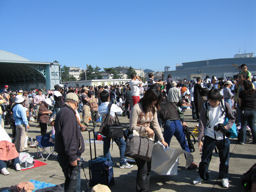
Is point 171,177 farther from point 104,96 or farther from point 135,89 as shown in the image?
point 135,89

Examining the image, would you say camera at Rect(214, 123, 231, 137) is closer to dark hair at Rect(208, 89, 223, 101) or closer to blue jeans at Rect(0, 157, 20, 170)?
dark hair at Rect(208, 89, 223, 101)

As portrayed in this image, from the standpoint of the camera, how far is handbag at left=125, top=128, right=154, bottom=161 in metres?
3.34

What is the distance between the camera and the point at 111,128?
4.63 m

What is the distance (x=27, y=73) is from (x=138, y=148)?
4032 centimetres

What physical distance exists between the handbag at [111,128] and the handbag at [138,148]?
1257 millimetres

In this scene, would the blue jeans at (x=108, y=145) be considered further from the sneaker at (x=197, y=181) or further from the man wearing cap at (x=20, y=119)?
the man wearing cap at (x=20, y=119)

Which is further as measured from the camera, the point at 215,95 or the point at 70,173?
the point at 215,95

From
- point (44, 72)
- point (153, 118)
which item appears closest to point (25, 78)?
point (44, 72)

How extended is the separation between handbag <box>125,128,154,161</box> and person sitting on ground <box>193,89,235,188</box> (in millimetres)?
1225

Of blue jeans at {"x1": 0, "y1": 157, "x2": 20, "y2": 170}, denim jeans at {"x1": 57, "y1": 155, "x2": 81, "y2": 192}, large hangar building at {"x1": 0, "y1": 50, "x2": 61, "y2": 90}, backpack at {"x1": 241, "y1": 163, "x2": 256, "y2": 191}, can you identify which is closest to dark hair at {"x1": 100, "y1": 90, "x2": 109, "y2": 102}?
denim jeans at {"x1": 57, "y1": 155, "x2": 81, "y2": 192}

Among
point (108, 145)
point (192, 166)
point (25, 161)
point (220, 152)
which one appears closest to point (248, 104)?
point (192, 166)

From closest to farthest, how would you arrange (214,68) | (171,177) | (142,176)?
(142,176) → (171,177) → (214,68)

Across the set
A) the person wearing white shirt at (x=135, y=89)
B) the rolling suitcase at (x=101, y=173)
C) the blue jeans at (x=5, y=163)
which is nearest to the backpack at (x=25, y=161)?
the blue jeans at (x=5, y=163)

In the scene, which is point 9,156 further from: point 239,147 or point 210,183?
point 239,147
